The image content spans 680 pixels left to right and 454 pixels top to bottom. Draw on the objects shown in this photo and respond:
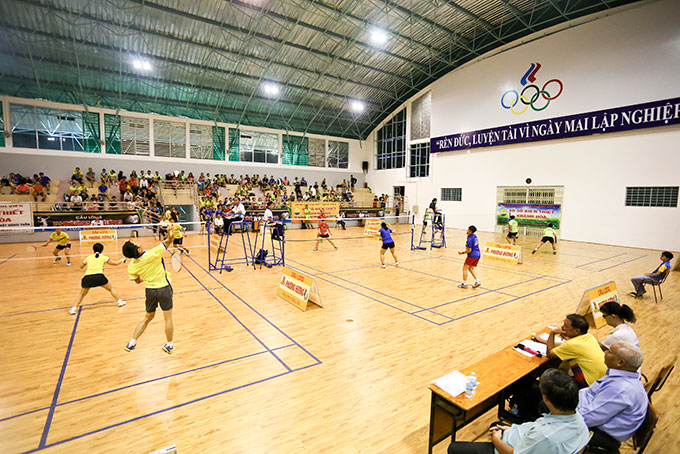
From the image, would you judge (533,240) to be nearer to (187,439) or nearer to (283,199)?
(283,199)

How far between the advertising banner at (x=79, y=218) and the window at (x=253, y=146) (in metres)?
13.1

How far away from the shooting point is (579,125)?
816 inches

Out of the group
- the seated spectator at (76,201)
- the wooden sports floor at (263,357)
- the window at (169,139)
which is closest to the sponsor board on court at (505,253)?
the wooden sports floor at (263,357)

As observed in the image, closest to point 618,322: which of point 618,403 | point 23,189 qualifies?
point 618,403

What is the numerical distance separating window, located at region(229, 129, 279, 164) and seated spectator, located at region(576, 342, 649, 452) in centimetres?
3326

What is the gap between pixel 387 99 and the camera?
35094mm

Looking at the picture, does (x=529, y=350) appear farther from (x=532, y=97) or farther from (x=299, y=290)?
(x=532, y=97)

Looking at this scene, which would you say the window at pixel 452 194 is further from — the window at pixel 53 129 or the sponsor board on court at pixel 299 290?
the window at pixel 53 129

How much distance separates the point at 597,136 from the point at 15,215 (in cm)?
3454

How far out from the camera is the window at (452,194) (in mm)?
28886

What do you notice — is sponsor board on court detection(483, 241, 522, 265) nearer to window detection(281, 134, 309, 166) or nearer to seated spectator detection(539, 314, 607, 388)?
seated spectator detection(539, 314, 607, 388)

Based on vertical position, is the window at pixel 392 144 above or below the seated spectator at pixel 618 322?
above

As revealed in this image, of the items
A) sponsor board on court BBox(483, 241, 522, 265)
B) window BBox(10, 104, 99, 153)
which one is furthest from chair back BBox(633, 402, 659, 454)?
window BBox(10, 104, 99, 153)

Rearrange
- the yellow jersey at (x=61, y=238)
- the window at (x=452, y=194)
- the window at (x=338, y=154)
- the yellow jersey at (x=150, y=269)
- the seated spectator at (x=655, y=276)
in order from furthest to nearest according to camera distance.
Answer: the window at (x=338, y=154), the window at (x=452, y=194), the yellow jersey at (x=61, y=238), the seated spectator at (x=655, y=276), the yellow jersey at (x=150, y=269)
